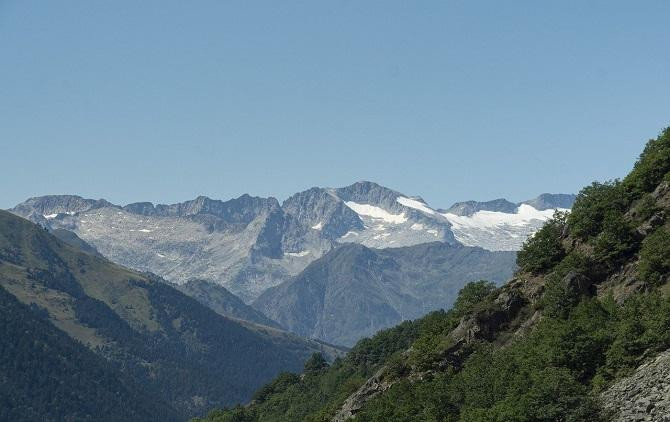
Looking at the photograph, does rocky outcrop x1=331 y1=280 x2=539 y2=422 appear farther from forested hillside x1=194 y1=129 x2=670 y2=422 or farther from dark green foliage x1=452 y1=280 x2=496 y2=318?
dark green foliage x1=452 y1=280 x2=496 y2=318

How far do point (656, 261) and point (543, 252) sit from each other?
23.1 m

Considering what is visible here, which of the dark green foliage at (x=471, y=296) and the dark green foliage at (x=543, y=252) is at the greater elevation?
the dark green foliage at (x=543, y=252)

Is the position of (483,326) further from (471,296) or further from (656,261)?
(656,261)

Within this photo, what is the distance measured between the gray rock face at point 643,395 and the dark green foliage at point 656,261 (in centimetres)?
1788

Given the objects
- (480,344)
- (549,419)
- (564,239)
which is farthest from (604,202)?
(549,419)

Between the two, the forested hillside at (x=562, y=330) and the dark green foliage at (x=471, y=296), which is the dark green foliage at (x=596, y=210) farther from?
the dark green foliage at (x=471, y=296)

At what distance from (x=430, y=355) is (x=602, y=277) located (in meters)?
22.9

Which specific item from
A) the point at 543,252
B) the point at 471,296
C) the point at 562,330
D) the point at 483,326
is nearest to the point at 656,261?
the point at 562,330

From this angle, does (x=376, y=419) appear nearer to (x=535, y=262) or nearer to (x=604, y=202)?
(x=535, y=262)

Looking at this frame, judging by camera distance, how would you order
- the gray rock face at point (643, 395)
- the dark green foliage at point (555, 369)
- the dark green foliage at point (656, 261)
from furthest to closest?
1. the dark green foliage at point (656, 261)
2. the dark green foliage at point (555, 369)
3. the gray rock face at point (643, 395)

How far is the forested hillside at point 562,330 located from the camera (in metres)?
75.1

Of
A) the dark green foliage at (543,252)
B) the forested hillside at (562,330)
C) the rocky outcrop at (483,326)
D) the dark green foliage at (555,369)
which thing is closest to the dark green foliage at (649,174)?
the forested hillside at (562,330)

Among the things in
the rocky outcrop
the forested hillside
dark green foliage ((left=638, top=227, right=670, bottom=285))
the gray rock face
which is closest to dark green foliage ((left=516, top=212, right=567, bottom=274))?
the forested hillside

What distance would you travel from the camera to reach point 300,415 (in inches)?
7426
